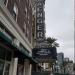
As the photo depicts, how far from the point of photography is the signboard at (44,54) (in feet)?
90.4

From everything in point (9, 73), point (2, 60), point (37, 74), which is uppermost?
point (2, 60)

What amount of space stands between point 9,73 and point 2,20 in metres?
4.72

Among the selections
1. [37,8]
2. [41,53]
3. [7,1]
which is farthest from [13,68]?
[37,8]

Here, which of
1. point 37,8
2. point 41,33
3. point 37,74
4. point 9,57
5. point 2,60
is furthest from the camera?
point 37,8

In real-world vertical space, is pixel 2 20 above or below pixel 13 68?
above

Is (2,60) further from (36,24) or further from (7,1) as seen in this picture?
(36,24)

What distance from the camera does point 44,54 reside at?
27.8m

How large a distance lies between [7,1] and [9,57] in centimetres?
496

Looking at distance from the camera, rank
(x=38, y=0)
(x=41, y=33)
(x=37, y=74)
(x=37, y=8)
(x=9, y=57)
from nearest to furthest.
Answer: (x=9, y=57), (x=37, y=74), (x=41, y=33), (x=37, y=8), (x=38, y=0)

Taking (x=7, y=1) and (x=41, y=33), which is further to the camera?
(x=41, y=33)

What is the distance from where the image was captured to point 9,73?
1245 centimetres

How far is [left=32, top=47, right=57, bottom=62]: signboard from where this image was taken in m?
27.5

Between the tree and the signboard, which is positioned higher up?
the tree

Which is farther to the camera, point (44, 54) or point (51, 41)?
point (51, 41)
